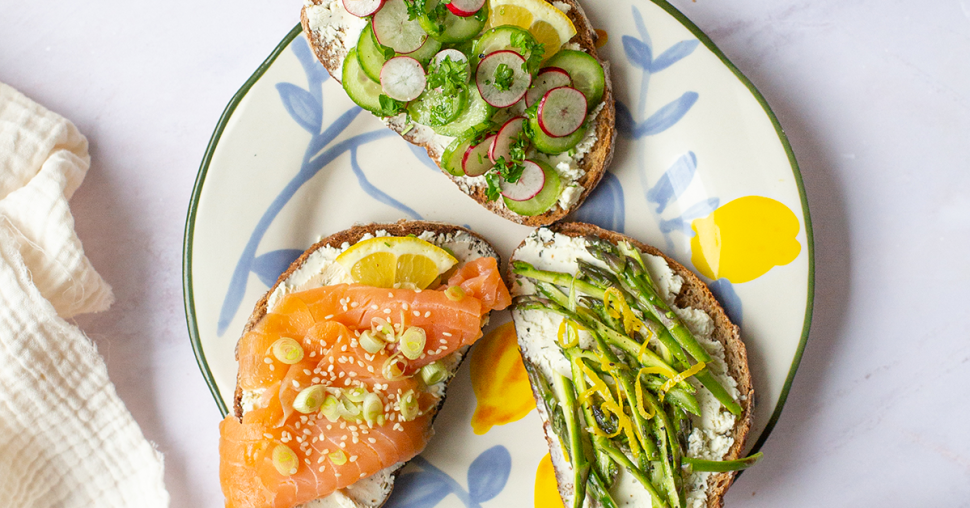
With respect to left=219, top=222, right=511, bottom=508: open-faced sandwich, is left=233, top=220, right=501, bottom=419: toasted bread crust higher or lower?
higher

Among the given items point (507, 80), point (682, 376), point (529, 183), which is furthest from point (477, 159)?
point (682, 376)

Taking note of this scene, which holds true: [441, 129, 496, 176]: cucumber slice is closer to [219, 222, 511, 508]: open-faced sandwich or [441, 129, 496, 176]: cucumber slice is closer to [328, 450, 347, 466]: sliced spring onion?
[219, 222, 511, 508]: open-faced sandwich

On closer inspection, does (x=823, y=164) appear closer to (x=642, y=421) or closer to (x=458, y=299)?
(x=642, y=421)

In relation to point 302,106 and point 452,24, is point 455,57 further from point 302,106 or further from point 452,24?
point 302,106

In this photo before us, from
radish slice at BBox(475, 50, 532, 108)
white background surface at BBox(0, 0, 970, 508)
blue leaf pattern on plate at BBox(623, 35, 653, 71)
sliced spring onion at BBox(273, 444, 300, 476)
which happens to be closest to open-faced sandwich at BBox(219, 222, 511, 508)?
sliced spring onion at BBox(273, 444, 300, 476)

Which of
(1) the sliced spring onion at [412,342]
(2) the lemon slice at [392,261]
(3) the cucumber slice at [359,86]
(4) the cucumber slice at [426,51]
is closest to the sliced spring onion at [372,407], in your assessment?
(1) the sliced spring onion at [412,342]
